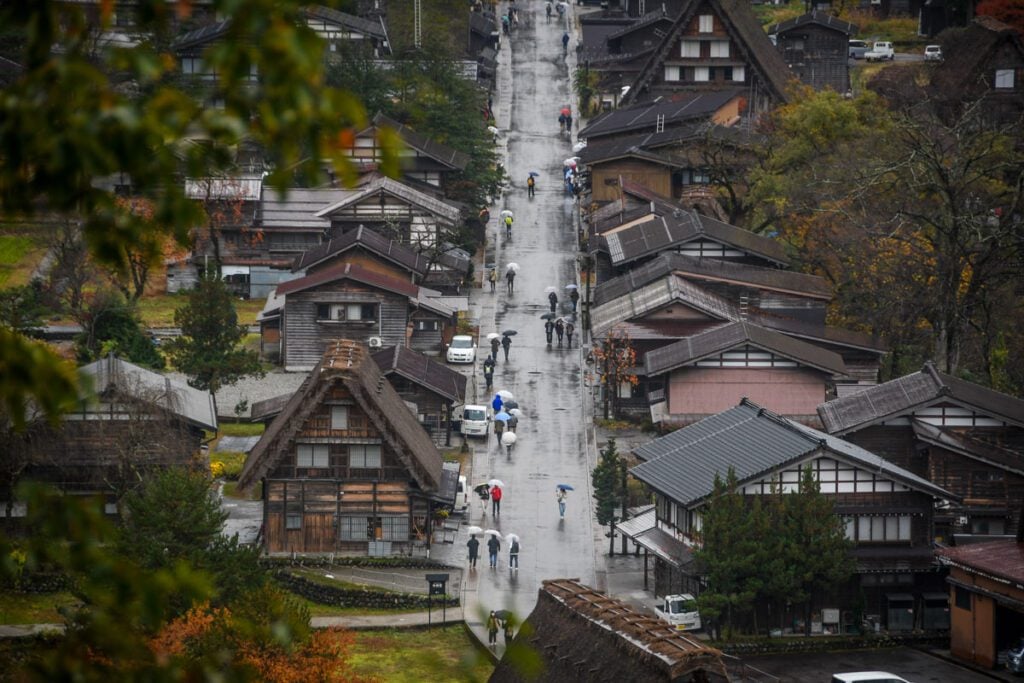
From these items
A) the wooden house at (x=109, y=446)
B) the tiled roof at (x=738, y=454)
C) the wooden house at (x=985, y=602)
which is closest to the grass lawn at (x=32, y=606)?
Result: the wooden house at (x=109, y=446)

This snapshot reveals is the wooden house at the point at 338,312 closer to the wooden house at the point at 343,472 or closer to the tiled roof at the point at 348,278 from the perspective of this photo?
the tiled roof at the point at 348,278

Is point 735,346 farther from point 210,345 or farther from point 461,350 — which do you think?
point 210,345

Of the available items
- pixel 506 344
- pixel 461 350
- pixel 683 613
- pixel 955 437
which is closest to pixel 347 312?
pixel 461 350

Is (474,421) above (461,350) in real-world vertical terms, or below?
below

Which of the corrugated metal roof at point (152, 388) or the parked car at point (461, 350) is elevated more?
the parked car at point (461, 350)

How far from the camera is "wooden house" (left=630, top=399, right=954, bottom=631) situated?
41750mm

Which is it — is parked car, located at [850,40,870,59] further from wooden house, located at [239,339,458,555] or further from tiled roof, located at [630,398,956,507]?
wooden house, located at [239,339,458,555]

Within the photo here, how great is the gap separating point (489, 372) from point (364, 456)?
15.4m

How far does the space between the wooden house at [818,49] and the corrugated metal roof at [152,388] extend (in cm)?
5553

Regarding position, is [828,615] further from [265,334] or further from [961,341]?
[265,334]

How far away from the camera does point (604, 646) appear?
2908 centimetres

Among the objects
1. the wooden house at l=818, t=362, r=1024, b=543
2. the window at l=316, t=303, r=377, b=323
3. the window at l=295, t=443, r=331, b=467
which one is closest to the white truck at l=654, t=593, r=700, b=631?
the wooden house at l=818, t=362, r=1024, b=543

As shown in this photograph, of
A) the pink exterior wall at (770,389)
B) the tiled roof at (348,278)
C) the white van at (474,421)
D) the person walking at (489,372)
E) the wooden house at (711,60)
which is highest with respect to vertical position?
the wooden house at (711,60)

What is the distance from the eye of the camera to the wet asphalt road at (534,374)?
46906mm
